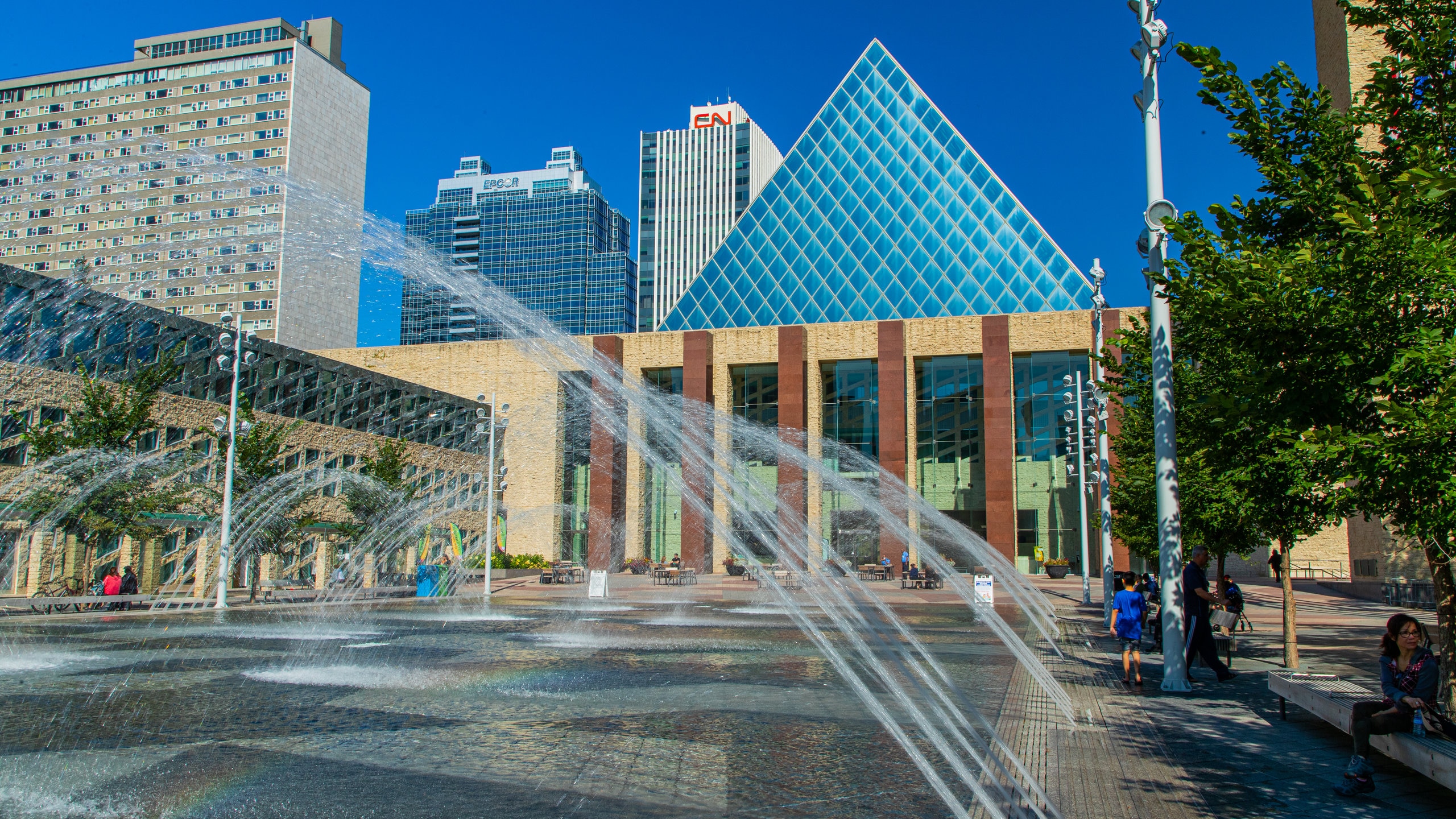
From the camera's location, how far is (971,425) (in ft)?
164

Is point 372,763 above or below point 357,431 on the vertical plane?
below

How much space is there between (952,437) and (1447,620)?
42012 millimetres

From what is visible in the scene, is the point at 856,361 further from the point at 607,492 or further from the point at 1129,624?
the point at 1129,624

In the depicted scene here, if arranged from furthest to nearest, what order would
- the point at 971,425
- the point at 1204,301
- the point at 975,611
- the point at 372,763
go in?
the point at 971,425
the point at 975,611
the point at 1204,301
the point at 372,763

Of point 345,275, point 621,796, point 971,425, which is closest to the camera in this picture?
point 621,796

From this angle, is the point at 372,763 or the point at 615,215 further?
the point at 615,215

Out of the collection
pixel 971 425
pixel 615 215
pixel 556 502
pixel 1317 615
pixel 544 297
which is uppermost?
pixel 615 215

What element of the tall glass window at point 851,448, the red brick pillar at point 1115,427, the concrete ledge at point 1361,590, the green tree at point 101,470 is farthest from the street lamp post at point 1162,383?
the tall glass window at point 851,448

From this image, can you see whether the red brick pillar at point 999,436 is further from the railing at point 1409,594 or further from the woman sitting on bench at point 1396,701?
the woman sitting on bench at point 1396,701

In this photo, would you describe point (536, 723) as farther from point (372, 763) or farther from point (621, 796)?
point (621, 796)

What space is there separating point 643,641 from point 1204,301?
486 inches

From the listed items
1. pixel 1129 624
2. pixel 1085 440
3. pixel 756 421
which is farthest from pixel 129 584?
pixel 756 421

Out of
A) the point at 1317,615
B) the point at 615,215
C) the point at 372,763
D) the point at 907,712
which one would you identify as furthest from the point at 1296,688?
the point at 615,215

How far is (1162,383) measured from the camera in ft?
41.2
